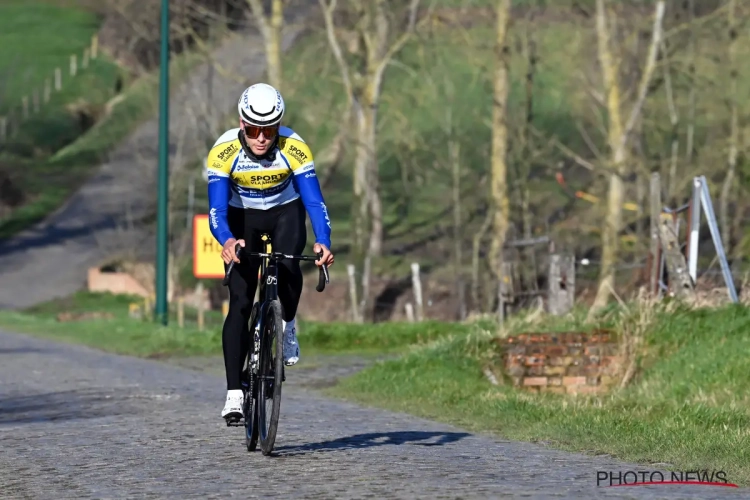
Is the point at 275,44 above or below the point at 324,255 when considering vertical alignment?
above

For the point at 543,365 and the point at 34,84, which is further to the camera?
the point at 34,84

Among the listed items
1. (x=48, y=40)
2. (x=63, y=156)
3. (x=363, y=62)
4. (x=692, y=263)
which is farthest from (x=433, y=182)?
(x=692, y=263)

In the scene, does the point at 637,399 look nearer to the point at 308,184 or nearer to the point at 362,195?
the point at 308,184

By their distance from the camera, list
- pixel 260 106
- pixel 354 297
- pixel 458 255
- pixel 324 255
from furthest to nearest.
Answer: pixel 458 255 < pixel 354 297 < pixel 324 255 < pixel 260 106

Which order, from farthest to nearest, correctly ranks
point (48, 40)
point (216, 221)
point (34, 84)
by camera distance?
1. point (48, 40)
2. point (34, 84)
3. point (216, 221)

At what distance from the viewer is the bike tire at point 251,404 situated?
984cm

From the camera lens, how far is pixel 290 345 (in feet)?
33.0

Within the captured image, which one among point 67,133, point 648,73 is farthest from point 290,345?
point 67,133

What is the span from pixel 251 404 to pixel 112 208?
5406 cm

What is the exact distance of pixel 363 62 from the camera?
42.2 meters

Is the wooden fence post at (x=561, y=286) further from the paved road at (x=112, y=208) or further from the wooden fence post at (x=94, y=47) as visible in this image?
the wooden fence post at (x=94, y=47)

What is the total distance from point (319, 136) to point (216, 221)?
198 ft

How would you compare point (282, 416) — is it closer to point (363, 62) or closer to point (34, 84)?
point (363, 62)

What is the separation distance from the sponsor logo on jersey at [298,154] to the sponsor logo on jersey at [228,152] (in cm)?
35
